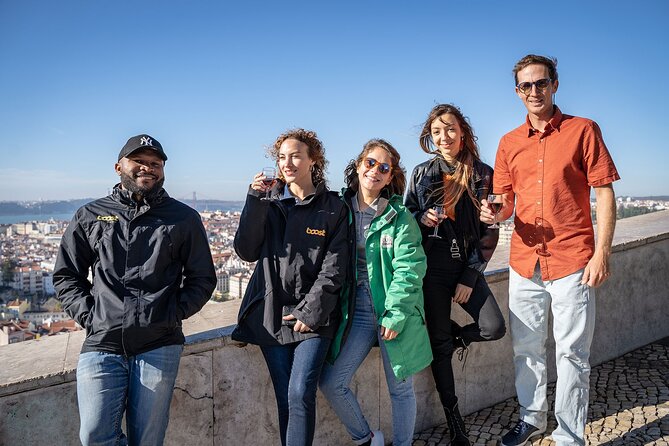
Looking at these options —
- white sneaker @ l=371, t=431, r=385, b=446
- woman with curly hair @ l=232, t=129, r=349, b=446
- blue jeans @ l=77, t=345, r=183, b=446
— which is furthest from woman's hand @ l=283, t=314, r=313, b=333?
white sneaker @ l=371, t=431, r=385, b=446

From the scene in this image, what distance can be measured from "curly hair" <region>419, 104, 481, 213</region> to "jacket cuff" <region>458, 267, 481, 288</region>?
0.42m

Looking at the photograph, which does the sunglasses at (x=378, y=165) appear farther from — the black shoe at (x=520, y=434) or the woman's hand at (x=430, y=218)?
the black shoe at (x=520, y=434)

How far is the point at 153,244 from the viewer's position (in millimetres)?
2359

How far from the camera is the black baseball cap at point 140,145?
2.38 metres

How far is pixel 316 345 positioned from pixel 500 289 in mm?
2050

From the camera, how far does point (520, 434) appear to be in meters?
3.20

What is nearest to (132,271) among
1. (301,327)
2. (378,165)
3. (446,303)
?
(301,327)

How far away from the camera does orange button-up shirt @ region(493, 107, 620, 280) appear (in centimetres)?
288

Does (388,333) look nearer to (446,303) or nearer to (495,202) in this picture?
(446,303)

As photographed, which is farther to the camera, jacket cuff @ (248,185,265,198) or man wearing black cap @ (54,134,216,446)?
jacket cuff @ (248,185,265,198)

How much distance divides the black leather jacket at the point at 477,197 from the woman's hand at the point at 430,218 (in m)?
0.05

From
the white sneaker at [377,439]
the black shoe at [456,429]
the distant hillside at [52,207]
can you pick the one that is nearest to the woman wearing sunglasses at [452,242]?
the black shoe at [456,429]

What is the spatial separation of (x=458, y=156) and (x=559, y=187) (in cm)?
69

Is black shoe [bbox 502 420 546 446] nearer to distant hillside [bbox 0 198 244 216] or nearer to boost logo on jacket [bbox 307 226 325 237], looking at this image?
boost logo on jacket [bbox 307 226 325 237]
